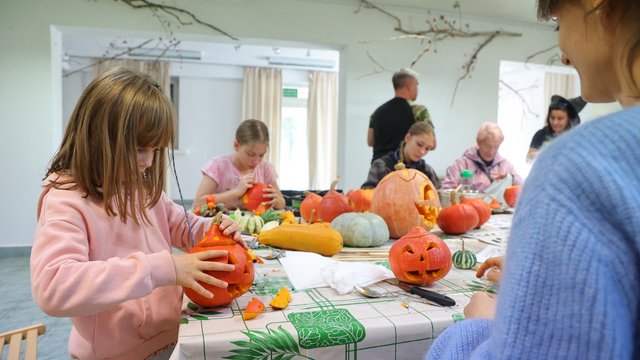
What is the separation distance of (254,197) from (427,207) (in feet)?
3.79

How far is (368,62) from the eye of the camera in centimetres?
515

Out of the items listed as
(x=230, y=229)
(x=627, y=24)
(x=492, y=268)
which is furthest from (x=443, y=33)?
Result: (x=627, y=24)

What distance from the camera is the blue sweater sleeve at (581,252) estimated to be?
363 mm

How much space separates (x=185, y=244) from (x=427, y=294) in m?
0.83

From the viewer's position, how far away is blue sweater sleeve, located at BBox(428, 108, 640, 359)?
36cm

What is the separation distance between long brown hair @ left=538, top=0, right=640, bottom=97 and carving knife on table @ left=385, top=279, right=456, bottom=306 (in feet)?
2.15

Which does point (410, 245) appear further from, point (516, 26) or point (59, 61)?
point (516, 26)

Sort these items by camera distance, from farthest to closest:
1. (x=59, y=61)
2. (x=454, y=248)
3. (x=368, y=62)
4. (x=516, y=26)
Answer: (x=516, y=26), (x=368, y=62), (x=59, y=61), (x=454, y=248)

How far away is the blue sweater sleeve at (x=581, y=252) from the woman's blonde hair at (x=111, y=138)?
3.09ft

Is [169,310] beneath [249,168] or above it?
beneath

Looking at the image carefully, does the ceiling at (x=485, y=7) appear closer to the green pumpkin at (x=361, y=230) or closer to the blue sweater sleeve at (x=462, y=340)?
the green pumpkin at (x=361, y=230)

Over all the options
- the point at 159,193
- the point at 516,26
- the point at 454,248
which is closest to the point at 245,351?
the point at 159,193

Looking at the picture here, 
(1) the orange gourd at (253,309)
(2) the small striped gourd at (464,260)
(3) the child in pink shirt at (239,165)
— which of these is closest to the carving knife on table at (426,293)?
(2) the small striped gourd at (464,260)

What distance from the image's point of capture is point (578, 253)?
1.20 ft
